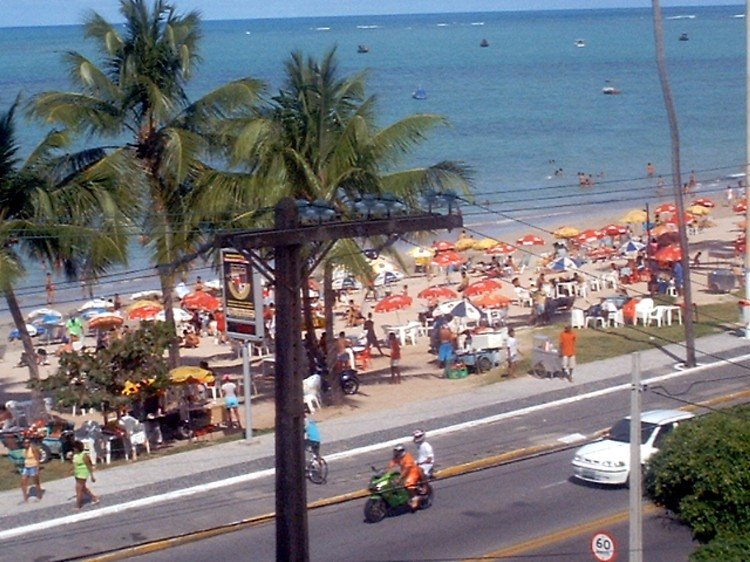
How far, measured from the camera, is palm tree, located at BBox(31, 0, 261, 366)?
23156mm

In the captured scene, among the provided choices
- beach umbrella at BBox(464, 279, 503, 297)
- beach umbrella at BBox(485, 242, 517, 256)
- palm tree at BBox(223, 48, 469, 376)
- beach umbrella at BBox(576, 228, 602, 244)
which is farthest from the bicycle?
beach umbrella at BBox(576, 228, 602, 244)

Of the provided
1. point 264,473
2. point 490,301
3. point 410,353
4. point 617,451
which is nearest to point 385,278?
point 490,301

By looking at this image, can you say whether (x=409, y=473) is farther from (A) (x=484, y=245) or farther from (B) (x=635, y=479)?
(A) (x=484, y=245)

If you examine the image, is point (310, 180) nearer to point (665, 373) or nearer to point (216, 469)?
point (216, 469)

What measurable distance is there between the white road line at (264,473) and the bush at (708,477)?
22.6 ft

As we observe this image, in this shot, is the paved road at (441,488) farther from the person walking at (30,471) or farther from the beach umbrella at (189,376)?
the beach umbrella at (189,376)

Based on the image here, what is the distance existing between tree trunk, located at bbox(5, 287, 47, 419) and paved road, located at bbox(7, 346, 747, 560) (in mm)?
4246

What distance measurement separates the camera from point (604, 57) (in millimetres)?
175500

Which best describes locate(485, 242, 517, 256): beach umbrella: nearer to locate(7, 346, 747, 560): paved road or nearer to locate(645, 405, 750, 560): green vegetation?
locate(7, 346, 747, 560): paved road

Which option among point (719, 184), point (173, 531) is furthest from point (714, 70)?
point (173, 531)

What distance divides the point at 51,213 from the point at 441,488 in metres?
8.49

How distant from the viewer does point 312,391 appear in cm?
2312

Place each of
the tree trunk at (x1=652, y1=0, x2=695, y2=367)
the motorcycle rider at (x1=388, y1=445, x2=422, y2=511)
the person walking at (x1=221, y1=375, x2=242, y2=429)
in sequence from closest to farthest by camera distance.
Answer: the motorcycle rider at (x1=388, y1=445, x2=422, y2=511) → the person walking at (x1=221, y1=375, x2=242, y2=429) → the tree trunk at (x1=652, y1=0, x2=695, y2=367)

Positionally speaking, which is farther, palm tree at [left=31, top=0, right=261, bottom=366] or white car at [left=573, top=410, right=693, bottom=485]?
A: palm tree at [left=31, top=0, right=261, bottom=366]
